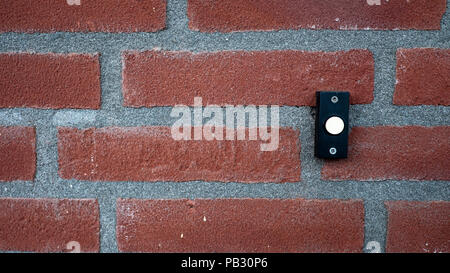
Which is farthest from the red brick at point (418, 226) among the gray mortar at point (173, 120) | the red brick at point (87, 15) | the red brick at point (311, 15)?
the red brick at point (87, 15)

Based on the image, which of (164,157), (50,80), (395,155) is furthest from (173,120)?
(395,155)

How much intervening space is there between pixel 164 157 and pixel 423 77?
42 cm

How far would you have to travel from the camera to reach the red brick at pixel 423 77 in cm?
44

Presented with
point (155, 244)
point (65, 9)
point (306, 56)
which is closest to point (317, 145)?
point (306, 56)

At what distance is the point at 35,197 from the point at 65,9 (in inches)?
11.9

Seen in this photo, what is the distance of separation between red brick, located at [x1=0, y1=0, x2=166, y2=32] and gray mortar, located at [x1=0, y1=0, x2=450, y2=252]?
0.01m

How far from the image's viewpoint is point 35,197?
472mm

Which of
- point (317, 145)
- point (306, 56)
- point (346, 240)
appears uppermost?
point (306, 56)

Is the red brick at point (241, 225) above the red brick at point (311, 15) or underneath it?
underneath

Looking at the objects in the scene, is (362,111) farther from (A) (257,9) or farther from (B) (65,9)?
(B) (65,9)

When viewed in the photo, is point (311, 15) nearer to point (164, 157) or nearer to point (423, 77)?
point (423, 77)

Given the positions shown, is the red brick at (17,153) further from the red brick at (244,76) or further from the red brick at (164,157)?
the red brick at (244,76)

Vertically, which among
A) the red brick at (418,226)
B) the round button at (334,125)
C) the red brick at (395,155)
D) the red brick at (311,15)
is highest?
the red brick at (311,15)

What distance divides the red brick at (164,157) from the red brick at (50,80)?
0.17 feet
